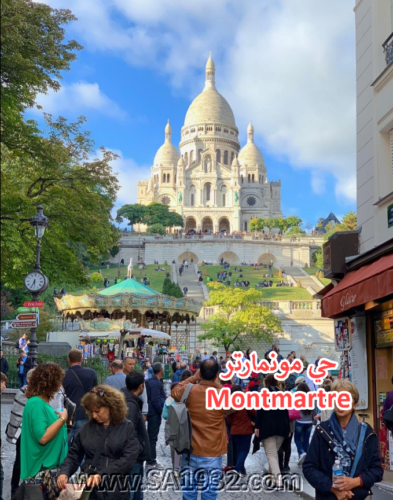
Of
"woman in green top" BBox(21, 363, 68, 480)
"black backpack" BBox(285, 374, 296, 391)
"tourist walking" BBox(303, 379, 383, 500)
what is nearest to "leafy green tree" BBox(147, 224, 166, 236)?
"black backpack" BBox(285, 374, 296, 391)

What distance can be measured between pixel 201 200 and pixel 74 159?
9657 cm

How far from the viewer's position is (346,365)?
10.6 meters

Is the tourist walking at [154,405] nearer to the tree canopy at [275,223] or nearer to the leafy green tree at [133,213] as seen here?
the leafy green tree at [133,213]

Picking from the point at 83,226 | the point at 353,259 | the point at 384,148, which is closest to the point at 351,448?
the point at 353,259

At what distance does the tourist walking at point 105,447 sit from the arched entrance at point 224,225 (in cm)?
10950

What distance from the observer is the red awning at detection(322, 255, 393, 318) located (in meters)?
7.47

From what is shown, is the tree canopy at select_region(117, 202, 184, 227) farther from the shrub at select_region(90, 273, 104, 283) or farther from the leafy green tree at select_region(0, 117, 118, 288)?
the leafy green tree at select_region(0, 117, 118, 288)

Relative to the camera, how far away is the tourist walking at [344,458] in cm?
415

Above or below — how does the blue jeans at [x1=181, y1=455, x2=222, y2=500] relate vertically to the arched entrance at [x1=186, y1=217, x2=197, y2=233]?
below

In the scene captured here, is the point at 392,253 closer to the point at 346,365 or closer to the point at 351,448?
the point at 346,365

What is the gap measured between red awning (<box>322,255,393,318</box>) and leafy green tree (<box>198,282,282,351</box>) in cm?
3188

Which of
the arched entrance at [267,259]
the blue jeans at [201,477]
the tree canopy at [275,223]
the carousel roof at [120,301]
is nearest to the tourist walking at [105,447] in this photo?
the blue jeans at [201,477]

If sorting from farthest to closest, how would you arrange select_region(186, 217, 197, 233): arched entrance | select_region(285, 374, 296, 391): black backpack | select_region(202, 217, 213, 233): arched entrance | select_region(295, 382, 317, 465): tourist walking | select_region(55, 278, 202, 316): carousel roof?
select_region(202, 217, 213, 233): arched entrance → select_region(186, 217, 197, 233): arched entrance → select_region(55, 278, 202, 316): carousel roof → select_region(285, 374, 296, 391): black backpack → select_region(295, 382, 317, 465): tourist walking

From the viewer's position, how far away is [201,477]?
5.70m
